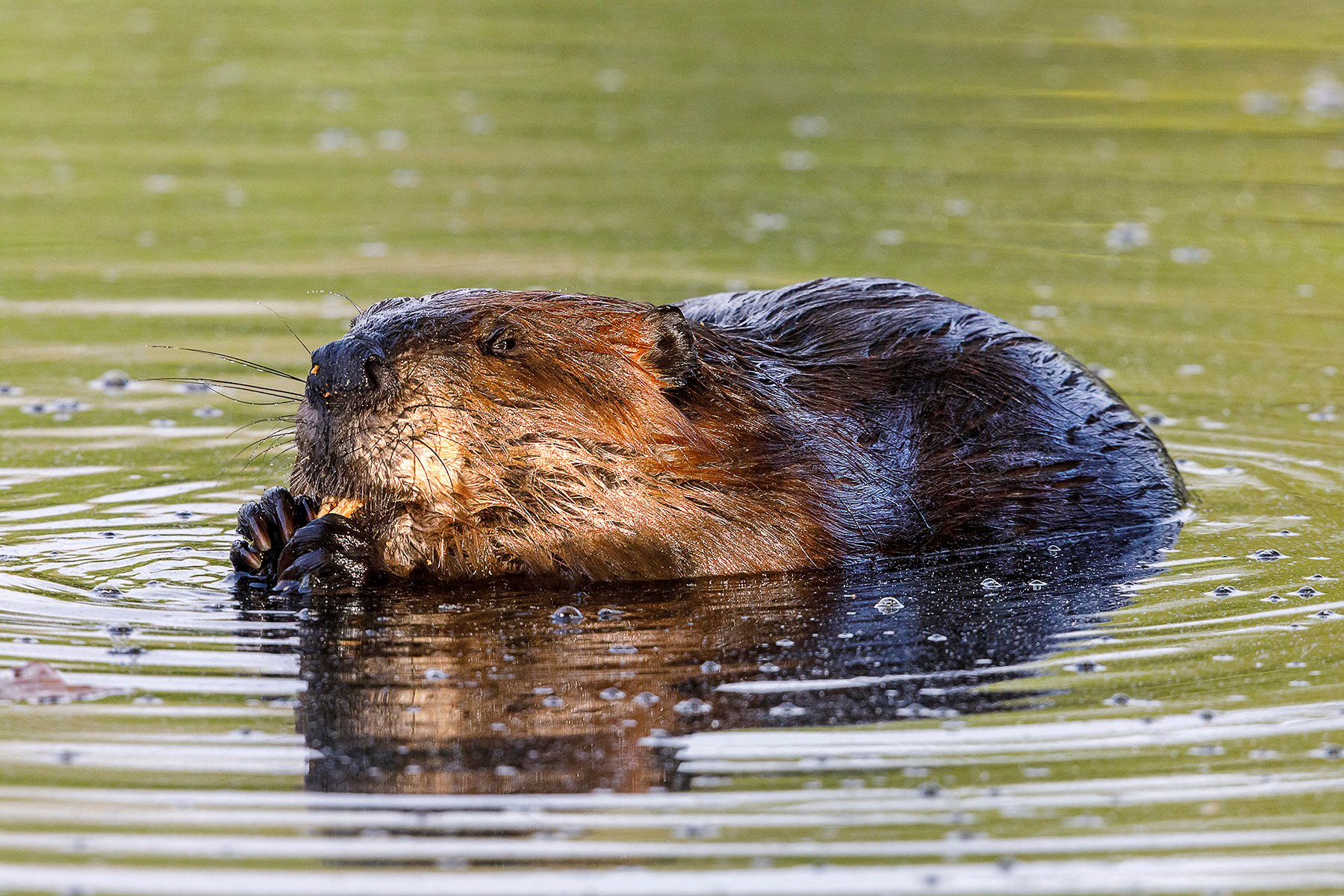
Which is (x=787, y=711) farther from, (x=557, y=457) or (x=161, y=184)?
(x=161, y=184)

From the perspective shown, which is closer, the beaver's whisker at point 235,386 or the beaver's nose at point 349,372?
the beaver's nose at point 349,372

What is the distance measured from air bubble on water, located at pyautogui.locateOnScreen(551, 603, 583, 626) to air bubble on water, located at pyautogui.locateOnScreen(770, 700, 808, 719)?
95 centimetres

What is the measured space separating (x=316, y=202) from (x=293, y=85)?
12.6 feet

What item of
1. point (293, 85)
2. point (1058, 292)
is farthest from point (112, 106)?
point (1058, 292)

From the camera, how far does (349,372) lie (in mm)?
6320

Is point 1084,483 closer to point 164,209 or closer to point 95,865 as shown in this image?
point 95,865

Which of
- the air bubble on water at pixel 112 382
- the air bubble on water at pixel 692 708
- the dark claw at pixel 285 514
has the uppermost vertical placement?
the air bubble on water at pixel 112 382

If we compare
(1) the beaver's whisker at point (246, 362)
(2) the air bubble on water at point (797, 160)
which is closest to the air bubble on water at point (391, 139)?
(2) the air bubble on water at point (797, 160)

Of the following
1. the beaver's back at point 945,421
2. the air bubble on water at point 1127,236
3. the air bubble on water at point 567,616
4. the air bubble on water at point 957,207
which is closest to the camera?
the air bubble on water at point 567,616

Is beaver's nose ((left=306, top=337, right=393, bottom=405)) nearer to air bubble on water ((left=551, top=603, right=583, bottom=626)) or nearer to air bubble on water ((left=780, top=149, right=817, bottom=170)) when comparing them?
air bubble on water ((left=551, top=603, right=583, bottom=626))

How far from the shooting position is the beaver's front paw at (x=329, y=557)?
6430mm

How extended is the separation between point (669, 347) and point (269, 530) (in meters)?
1.43

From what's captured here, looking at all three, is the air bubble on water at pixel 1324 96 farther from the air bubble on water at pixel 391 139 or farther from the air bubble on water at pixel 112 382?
the air bubble on water at pixel 112 382

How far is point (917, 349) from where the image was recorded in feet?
23.7
